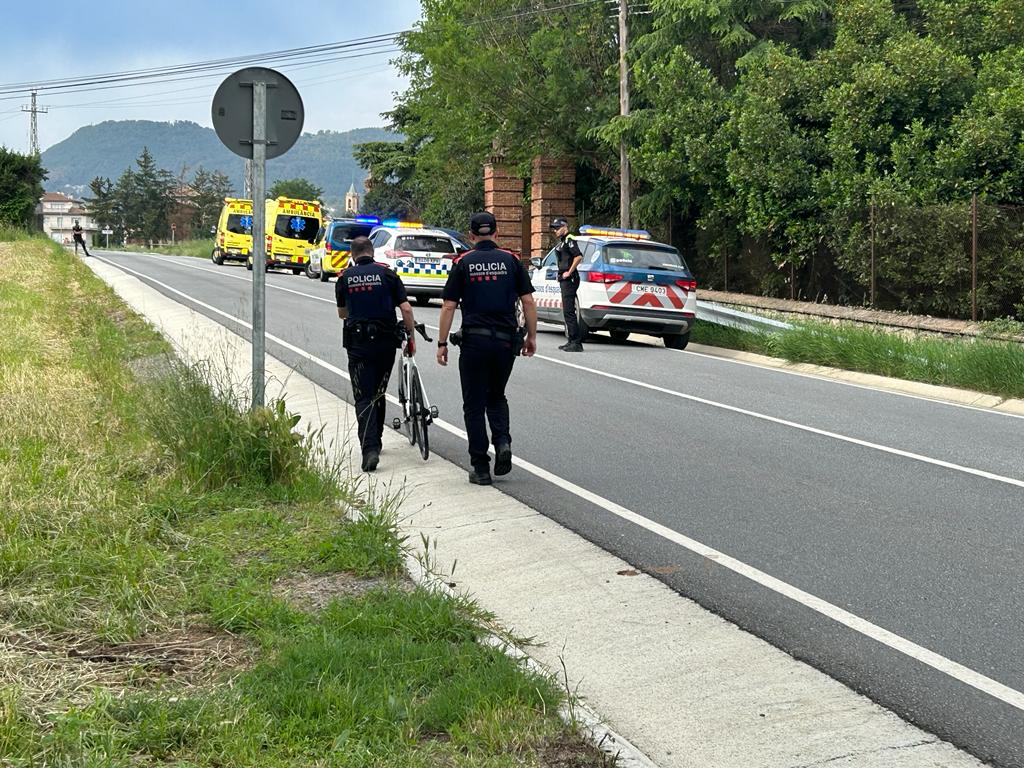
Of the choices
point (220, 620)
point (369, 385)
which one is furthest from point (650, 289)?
point (220, 620)

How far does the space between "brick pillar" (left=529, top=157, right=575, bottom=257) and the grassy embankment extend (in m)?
30.1

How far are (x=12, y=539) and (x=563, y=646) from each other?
9.26 ft

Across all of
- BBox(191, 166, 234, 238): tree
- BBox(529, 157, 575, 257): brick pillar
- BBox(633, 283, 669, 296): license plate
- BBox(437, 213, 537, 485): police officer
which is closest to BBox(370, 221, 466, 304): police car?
BBox(633, 283, 669, 296): license plate

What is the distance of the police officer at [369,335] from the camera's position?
9555 mm

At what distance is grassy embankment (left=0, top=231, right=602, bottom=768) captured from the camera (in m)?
4.12

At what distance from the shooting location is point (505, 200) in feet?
145

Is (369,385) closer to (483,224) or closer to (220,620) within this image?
(483,224)

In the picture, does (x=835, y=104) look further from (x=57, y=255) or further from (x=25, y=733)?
(x=57, y=255)

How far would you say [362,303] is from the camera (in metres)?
9.61

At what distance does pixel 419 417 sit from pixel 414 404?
14 centimetres

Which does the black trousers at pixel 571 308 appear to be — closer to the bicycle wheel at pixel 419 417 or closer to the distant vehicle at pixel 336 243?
the bicycle wheel at pixel 419 417

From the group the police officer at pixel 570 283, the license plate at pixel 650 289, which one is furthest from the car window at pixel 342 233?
the police officer at pixel 570 283

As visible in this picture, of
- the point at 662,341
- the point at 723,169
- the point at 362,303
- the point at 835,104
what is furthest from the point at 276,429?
the point at 723,169

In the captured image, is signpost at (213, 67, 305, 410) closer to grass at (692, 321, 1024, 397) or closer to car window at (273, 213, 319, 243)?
grass at (692, 321, 1024, 397)
